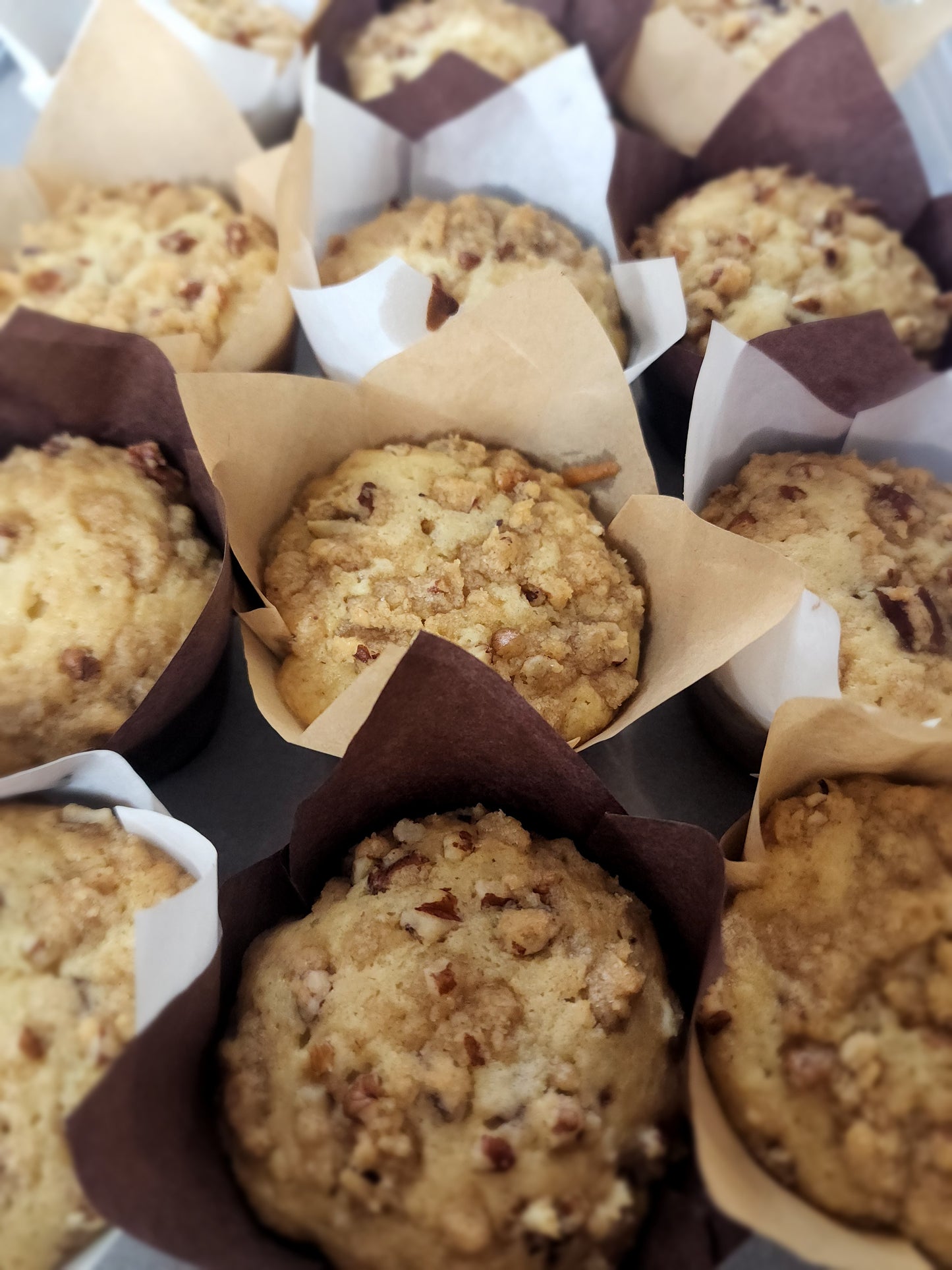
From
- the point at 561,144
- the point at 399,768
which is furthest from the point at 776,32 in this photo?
the point at 399,768

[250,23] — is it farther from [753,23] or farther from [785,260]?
[785,260]

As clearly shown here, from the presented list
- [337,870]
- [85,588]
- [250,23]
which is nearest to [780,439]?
[337,870]

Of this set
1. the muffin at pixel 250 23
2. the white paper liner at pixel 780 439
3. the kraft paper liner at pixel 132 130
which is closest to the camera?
the white paper liner at pixel 780 439

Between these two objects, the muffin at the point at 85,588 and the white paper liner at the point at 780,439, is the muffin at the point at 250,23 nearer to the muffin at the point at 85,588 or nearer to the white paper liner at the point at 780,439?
the muffin at the point at 85,588

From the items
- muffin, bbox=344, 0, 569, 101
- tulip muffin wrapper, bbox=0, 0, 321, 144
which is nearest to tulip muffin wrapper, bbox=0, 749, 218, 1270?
tulip muffin wrapper, bbox=0, 0, 321, 144

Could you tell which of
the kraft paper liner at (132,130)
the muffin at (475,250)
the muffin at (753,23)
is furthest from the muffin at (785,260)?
the kraft paper liner at (132,130)
